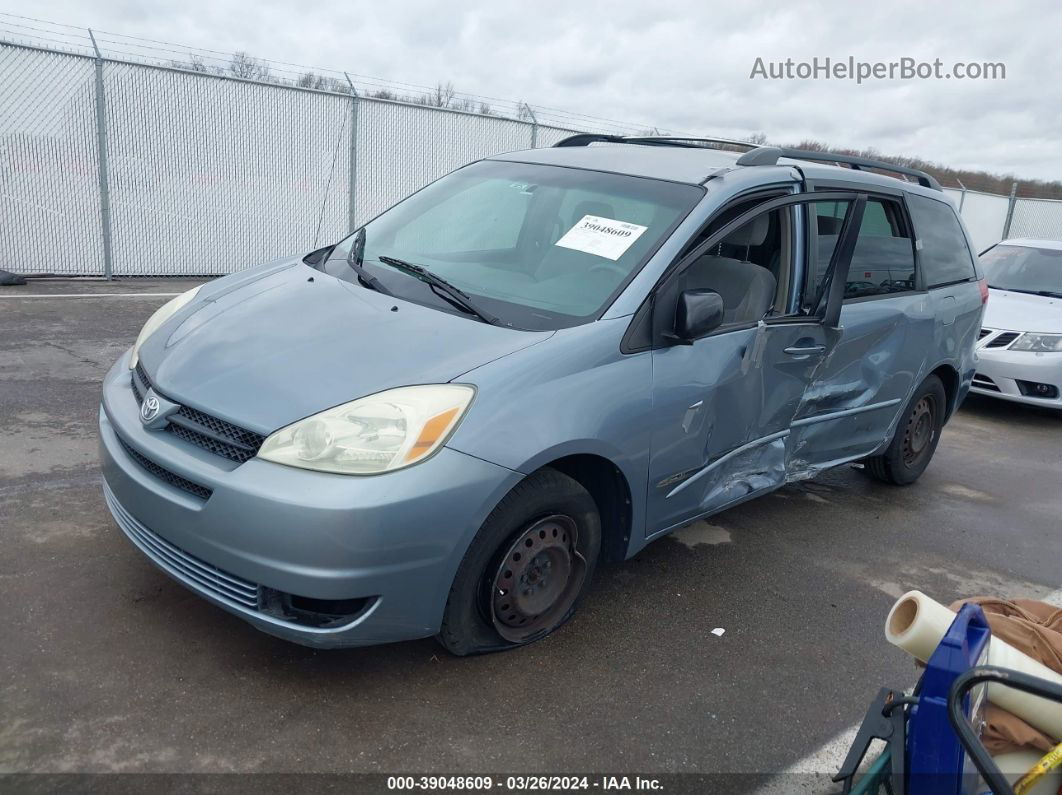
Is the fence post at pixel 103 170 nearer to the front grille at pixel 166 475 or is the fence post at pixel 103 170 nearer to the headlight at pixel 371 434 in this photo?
the front grille at pixel 166 475

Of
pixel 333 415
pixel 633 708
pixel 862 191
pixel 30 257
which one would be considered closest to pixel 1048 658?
pixel 633 708

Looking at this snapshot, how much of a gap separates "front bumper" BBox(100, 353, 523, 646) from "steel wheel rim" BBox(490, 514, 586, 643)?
0.26m

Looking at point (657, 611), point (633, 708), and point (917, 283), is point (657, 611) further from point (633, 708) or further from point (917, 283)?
point (917, 283)

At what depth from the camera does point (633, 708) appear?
2912 millimetres

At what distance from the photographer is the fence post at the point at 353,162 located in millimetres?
12289

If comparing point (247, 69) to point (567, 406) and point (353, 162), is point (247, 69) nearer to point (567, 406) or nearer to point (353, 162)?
point (353, 162)

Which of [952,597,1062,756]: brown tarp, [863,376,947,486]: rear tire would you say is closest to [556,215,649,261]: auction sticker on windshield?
[952,597,1062,756]: brown tarp

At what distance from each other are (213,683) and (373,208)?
1110 cm

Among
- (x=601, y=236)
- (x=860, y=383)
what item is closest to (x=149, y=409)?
(x=601, y=236)

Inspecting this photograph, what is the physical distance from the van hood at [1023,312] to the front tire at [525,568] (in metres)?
5.93

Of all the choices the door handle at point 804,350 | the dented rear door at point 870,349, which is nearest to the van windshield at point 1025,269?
the dented rear door at point 870,349

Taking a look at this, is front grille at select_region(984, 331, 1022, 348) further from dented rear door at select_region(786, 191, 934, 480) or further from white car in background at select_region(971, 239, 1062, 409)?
dented rear door at select_region(786, 191, 934, 480)

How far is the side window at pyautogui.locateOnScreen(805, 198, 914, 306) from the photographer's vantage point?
4.06 meters

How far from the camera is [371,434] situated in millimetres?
2639
